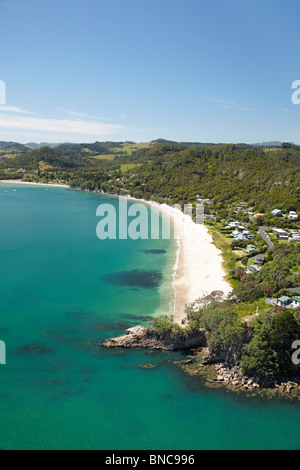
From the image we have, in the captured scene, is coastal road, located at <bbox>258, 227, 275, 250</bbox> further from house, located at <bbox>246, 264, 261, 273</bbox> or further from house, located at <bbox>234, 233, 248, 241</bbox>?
house, located at <bbox>246, 264, 261, 273</bbox>

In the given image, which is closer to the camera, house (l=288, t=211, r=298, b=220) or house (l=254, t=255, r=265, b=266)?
house (l=254, t=255, r=265, b=266)

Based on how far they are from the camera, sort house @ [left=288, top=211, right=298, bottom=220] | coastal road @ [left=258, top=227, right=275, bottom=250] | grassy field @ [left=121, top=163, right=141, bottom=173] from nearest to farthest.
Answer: coastal road @ [left=258, top=227, right=275, bottom=250] → house @ [left=288, top=211, right=298, bottom=220] → grassy field @ [left=121, top=163, right=141, bottom=173]

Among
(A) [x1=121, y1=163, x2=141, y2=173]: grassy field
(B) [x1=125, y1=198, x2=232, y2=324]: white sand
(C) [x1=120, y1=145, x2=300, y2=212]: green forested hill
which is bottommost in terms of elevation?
(B) [x1=125, y1=198, x2=232, y2=324]: white sand

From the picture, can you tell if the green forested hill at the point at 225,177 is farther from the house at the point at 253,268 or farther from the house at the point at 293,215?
the house at the point at 253,268

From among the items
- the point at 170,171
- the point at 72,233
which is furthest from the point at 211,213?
the point at 170,171

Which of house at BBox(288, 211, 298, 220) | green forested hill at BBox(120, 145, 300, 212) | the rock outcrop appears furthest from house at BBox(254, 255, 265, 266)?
green forested hill at BBox(120, 145, 300, 212)

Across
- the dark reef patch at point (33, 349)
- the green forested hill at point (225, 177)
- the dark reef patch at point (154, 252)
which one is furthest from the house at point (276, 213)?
the dark reef patch at point (33, 349)

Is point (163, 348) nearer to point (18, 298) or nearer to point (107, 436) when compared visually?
point (107, 436)
